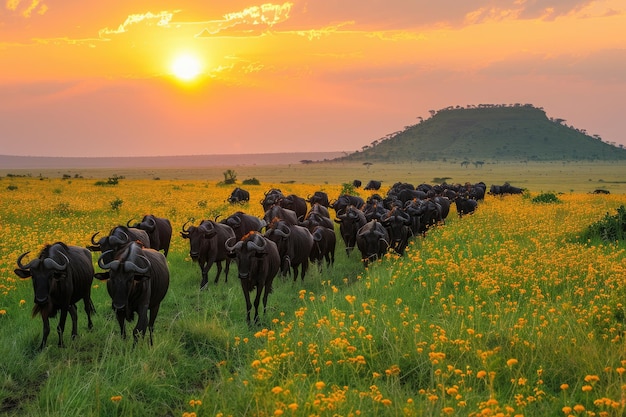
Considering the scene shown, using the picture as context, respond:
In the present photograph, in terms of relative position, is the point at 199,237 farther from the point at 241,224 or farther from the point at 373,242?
the point at 373,242

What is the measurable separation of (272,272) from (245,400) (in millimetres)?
5496

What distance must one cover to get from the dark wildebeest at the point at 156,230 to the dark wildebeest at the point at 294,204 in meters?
7.63

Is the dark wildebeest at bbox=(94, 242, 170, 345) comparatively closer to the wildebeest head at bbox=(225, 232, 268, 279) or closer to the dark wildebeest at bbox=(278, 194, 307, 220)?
the wildebeest head at bbox=(225, 232, 268, 279)

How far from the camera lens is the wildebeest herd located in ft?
28.6

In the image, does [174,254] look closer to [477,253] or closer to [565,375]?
[477,253]

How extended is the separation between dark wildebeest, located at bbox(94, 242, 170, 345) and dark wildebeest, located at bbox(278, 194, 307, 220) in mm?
13997

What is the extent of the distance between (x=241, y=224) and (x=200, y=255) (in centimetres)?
308

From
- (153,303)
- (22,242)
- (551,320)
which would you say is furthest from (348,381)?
(22,242)

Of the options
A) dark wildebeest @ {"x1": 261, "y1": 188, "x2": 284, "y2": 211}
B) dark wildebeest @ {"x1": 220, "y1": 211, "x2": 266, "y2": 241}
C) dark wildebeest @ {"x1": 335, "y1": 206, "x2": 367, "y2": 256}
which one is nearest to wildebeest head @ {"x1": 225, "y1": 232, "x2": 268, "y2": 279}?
dark wildebeest @ {"x1": 220, "y1": 211, "x2": 266, "y2": 241}

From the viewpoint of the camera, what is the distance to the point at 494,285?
10453 mm

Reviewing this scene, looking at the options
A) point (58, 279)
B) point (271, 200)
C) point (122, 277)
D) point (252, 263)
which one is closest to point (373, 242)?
point (252, 263)

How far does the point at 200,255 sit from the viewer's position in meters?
14.0

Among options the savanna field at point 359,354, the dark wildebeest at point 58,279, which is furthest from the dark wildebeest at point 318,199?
A: the dark wildebeest at point 58,279

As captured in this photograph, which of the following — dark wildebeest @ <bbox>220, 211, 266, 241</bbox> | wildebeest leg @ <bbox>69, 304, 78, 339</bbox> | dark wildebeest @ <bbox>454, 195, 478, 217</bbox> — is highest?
dark wildebeest @ <bbox>220, 211, 266, 241</bbox>
